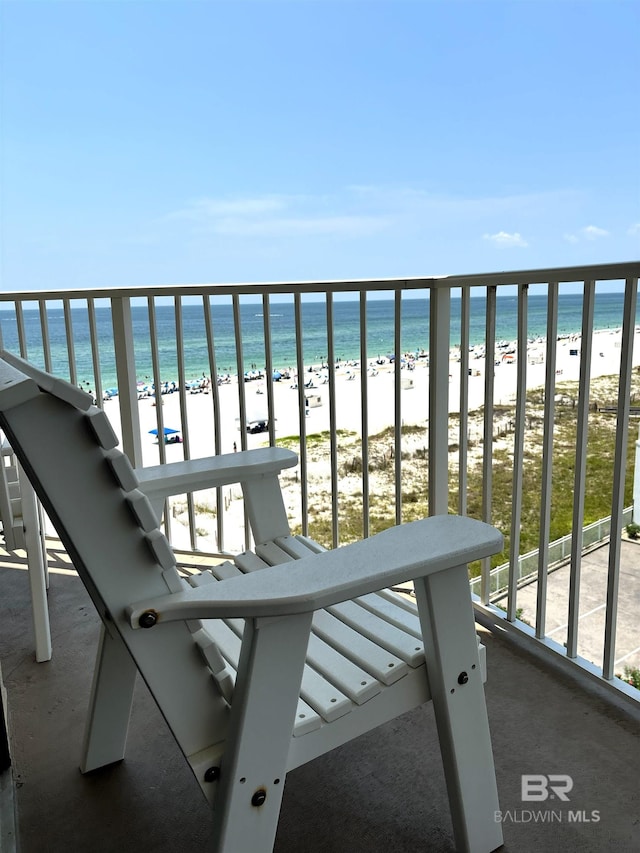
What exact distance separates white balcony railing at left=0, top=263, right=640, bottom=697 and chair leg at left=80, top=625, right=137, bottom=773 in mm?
952

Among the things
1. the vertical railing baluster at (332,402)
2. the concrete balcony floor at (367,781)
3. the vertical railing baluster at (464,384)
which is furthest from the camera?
the vertical railing baluster at (332,402)

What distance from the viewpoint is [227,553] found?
111 inches

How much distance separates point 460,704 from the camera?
122cm

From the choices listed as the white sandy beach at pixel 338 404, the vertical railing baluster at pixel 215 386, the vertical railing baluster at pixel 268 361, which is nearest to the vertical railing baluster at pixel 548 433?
the vertical railing baluster at pixel 268 361

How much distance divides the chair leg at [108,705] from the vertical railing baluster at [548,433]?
115 cm

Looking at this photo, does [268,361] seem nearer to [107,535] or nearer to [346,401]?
[107,535]

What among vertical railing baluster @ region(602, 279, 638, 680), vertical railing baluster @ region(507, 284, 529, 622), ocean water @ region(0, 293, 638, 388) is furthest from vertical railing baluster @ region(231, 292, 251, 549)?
ocean water @ region(0, 293, 638, 388)

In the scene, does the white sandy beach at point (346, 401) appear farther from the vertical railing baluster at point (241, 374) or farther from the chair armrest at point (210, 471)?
the chair armrest at point (210, 471)

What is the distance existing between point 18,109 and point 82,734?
43421 millimetres

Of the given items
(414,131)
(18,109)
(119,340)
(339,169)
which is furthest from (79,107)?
(119,340)

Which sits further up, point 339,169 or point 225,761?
point 339,169

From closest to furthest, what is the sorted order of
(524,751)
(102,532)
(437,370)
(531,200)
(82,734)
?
(102,532) < (524,751) < (82,734) < (437,370) < (531,200)

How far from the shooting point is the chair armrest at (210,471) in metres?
1.54

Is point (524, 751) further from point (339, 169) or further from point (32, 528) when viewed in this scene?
point (339, 169)
